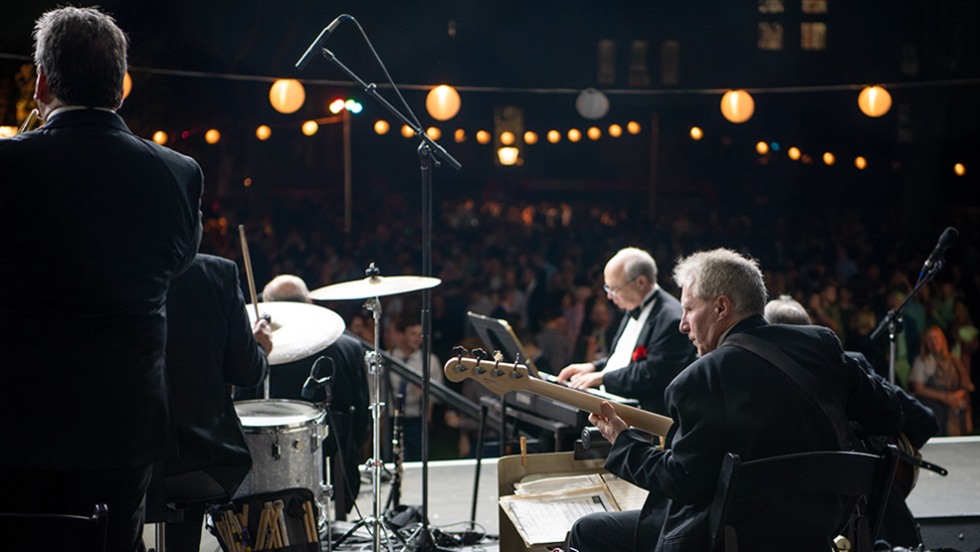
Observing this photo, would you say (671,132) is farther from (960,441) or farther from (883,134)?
(960,441)

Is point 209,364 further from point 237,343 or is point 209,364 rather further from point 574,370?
point 574,370

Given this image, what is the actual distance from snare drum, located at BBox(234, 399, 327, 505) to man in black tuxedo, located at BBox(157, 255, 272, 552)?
1.04 feet

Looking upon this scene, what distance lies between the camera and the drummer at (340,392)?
4.61m

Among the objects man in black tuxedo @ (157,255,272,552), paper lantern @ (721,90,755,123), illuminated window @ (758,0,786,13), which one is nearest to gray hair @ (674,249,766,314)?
man in black tuxedo @ (157,255,272,552)

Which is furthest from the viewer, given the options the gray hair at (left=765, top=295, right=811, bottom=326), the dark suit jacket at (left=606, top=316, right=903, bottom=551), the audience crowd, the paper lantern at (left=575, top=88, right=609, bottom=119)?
the paper lantern at (left=575, top=88, right=609, bottom=119)

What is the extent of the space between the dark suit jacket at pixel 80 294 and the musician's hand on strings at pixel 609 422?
1.25 meters

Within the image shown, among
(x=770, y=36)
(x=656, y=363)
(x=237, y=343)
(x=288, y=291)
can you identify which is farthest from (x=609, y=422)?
(x=770, y=36)

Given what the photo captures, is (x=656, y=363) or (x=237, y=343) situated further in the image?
(x=656, y=363)

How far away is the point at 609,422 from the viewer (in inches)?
107

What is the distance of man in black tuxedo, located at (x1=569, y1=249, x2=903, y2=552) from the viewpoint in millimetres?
2381

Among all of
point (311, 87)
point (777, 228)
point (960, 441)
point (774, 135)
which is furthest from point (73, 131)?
point (774, 135)

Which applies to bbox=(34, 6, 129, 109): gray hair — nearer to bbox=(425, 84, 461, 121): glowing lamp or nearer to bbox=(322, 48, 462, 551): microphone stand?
bbox=(322, 48, 462, 551): microphone stand

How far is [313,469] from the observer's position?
11.6 ft

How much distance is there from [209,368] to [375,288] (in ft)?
2.89
